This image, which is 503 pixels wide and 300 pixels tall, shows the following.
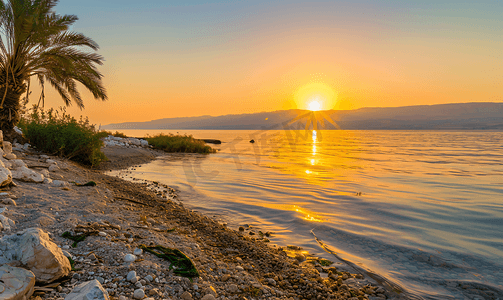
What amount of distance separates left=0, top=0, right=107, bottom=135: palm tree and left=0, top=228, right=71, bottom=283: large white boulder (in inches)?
414

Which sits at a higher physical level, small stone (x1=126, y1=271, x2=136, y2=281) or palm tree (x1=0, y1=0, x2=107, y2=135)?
palm tree (x1=0, y1=0, x2=107, y2=135)

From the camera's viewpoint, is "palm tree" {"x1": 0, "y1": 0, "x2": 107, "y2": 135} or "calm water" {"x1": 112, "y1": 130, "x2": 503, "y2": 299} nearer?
"calm water" {"x1": 112, "y1": 130, "x2": 503, "y2": 299}

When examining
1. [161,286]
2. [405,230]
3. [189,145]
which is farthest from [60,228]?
[189,145]

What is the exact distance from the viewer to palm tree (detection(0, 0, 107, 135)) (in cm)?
984

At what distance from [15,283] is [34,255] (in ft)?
1.29

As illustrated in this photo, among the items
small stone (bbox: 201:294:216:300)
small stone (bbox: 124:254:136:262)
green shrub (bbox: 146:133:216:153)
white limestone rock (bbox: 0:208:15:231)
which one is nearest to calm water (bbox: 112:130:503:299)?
small stone (bbox: 201:294:216:300)

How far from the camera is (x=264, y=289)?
3.68 meters

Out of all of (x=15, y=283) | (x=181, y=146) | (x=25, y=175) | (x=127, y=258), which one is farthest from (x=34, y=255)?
(x=181, y=146)

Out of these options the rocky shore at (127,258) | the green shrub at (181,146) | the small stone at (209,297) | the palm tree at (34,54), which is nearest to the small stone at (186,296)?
the rocky shore at (127,258)

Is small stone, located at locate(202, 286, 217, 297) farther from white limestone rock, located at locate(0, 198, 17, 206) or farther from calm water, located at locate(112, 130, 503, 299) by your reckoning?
white limestone rock, located at locate(0, 198, 17, 206)

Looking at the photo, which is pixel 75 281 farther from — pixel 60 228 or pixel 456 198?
pixel 456 198

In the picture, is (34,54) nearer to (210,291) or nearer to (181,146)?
(210,291)

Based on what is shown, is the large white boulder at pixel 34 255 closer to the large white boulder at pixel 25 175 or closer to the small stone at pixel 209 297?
the small stone at pixel 209 297

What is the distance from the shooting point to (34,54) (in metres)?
11.0
